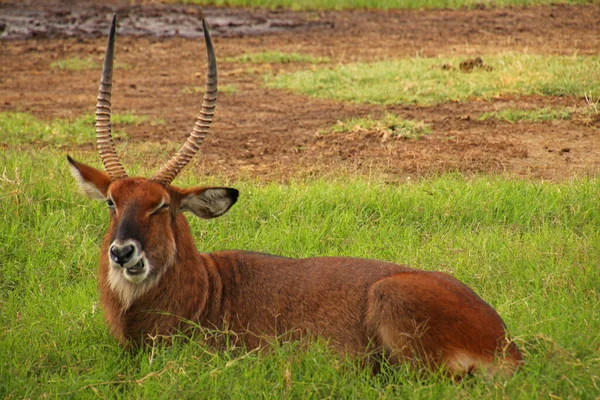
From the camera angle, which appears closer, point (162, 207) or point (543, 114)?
point (162, 207)

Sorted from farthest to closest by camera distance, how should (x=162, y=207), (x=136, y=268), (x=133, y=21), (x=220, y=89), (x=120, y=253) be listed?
(x=133, y=21)
(x=220, y=89)
(x=162, y=207)
(x=136, y=268)
(x=120, y=253)

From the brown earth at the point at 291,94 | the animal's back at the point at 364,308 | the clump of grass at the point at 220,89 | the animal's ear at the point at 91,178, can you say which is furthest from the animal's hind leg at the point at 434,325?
the clump of grass at the point at 220,89

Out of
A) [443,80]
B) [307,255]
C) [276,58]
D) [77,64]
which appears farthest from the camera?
[276,58]

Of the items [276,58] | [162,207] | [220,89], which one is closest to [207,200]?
[162,207]

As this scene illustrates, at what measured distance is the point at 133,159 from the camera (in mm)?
8125

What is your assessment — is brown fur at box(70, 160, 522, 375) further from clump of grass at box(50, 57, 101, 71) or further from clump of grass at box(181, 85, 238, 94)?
clump of grass at box(50, 57, 101, 71)

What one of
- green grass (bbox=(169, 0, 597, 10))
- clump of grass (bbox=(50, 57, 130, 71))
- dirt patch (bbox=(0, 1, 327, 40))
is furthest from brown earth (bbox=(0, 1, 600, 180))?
green grass (bbox=(169, 0, 597, 10))

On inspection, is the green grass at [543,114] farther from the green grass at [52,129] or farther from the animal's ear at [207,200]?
the animal's ear at [207,200]

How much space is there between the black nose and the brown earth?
370cm

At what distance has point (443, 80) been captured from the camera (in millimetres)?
11219

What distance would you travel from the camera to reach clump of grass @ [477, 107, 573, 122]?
30.8 ft

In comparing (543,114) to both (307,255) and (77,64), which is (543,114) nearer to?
(307,255)

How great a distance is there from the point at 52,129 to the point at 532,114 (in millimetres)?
5475

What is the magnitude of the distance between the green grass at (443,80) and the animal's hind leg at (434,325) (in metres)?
6.37
